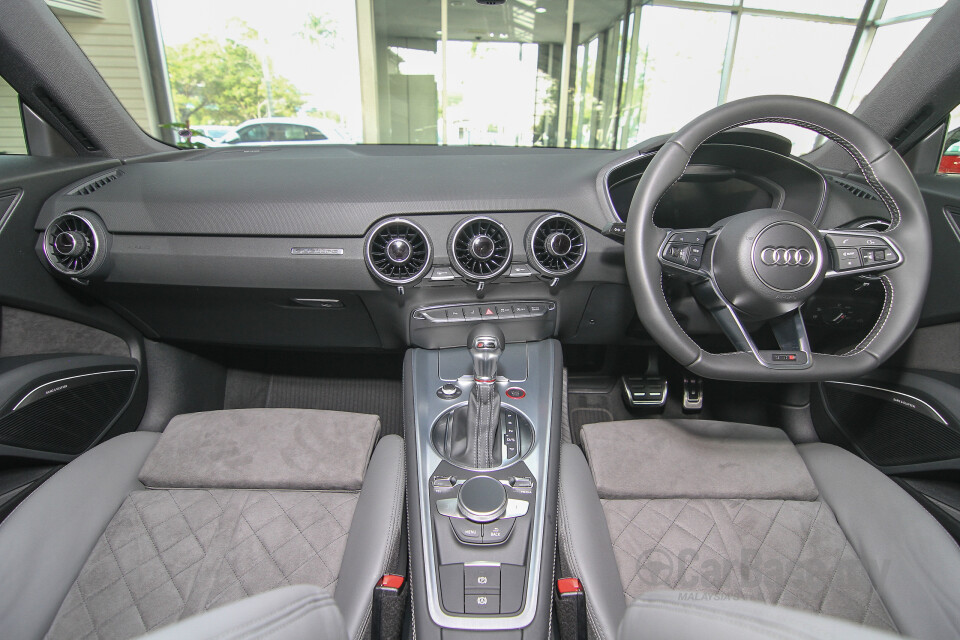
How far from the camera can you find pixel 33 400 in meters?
1.29

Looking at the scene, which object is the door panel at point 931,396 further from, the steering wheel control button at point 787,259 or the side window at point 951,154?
the steering wheel control button at point 787,259

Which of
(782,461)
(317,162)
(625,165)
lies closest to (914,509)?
(782,461)

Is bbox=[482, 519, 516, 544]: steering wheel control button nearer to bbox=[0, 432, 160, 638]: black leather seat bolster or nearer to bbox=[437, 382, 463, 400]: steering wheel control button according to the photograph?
bbox=[437, 382, 463, 400]: steering wheel control button

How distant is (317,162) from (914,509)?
6.55 feet

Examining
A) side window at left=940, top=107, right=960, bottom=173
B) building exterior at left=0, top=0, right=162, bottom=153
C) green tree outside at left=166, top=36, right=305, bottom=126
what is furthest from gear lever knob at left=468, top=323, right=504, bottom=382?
green tree outside at left=166, top=36, right=305, bottom=126

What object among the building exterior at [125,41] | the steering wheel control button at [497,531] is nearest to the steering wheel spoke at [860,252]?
the steering wheel control button at [497,531]

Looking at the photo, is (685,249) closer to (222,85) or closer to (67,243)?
(67,243)

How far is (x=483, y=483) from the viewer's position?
1.17m

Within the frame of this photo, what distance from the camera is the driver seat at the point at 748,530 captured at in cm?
108

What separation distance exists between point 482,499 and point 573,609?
0.98 feet

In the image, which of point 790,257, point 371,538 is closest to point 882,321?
point 790,257

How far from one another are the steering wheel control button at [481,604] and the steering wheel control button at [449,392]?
0.55 metres

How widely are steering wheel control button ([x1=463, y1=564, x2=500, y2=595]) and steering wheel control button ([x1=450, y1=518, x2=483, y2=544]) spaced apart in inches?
2.1

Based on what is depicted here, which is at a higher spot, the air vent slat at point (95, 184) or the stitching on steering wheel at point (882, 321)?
the air vent slat at point (95, 184)
